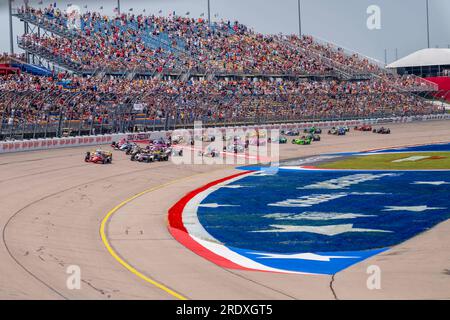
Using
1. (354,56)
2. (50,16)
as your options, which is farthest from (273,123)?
(354,56)

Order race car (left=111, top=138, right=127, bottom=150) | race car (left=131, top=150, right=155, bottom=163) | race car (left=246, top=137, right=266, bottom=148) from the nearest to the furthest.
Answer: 1. race car (left=131, top=150, right=155, bottom=163)
2. race car (left=111, top=138, right=127, bottom=150)
3. race car (left=246, top=137, right=266, bottom=148)

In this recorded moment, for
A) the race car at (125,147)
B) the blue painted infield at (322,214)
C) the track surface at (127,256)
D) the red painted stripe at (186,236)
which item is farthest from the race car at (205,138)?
the red painted stripe at (186,236)

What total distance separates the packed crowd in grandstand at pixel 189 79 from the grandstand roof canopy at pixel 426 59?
1965 centimetres

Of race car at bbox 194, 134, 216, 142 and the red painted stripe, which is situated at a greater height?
race car at bbox 194, 134, 216, 142

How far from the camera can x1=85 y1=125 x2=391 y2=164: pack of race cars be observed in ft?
142

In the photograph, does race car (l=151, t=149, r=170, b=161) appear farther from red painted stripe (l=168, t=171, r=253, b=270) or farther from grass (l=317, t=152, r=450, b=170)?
red painted stripe (l=168, t=171, r=253, b=270)

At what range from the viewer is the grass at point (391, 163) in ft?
139

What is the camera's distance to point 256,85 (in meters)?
71.9

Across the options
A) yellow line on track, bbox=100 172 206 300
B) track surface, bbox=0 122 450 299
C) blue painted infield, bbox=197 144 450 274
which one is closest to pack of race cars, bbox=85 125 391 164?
track surface, bbox=0 122 450 299

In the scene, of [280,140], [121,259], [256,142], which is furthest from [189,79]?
[121,259]

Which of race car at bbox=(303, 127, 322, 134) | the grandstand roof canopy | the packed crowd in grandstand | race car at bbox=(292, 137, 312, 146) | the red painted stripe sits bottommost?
the red painted stripe

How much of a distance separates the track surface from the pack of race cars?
665cm

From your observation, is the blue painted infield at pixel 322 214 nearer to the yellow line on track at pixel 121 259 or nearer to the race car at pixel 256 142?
the yellow line on track at pixel 121 259
